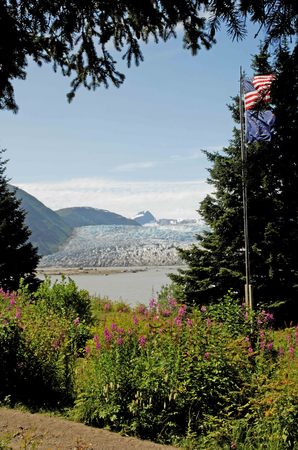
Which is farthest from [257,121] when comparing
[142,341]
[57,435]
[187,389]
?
[57,435]

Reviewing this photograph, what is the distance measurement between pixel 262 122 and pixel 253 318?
6557 mm

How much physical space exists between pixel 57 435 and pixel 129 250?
150m

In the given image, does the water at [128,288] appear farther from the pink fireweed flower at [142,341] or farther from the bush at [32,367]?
the pink fireweed flower at [142,341]

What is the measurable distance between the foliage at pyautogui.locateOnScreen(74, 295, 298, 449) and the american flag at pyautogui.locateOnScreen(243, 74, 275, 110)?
10.8 ft

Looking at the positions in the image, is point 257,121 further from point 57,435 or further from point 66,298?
point 57,435

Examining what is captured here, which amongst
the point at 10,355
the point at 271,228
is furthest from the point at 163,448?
the point at 271,228

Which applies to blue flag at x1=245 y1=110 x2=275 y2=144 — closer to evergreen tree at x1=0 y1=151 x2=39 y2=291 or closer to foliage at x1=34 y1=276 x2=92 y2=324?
foliage at x1=34 y1=276 x2=92 y2=324

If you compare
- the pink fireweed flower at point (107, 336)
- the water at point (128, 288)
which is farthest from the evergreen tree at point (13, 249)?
the pink fireweed flower at point (107, 336)

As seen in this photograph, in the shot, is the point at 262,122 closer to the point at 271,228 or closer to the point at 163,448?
the point at 271,228

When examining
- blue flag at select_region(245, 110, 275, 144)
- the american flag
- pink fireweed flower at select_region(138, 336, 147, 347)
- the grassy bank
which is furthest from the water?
pink fireweed flower at select_region(138, 336, 147, 347)

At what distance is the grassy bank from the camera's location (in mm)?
5551

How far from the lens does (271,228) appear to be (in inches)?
642

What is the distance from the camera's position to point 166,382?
6055 mm

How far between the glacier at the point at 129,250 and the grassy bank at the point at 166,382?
117 meters
